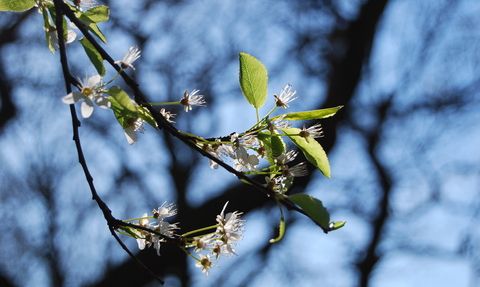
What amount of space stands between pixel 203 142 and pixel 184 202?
212 centimetres

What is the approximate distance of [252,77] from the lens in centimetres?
58

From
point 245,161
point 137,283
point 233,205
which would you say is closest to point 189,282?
point 137,283

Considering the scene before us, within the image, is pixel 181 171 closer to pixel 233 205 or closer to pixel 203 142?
pixel 233 205

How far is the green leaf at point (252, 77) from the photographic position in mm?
577

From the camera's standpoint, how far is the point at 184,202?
2.62m

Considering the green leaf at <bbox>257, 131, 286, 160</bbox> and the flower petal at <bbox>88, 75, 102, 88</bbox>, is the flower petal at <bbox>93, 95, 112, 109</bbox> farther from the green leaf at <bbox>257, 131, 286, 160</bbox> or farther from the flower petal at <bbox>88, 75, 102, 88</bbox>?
the green leaf at <bbox>257, 131, 286, 160</bbox>

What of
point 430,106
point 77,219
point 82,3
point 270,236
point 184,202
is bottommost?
point 270,236

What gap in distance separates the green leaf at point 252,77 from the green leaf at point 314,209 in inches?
9.2

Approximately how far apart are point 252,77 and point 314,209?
0.93ft

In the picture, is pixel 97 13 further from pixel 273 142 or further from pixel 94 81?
pixel 273 142

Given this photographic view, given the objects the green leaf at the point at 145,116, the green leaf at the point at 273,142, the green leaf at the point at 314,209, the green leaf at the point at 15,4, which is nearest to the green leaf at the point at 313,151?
the green leaf at the point at 273,142

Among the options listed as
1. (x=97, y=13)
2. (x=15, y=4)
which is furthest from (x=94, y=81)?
(x=15, y=4)

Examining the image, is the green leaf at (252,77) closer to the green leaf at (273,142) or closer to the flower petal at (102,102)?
the green leaf at (273,142)

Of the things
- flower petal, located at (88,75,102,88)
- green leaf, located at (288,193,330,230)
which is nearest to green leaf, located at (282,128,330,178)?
green leaf, located at (288,193,330,230)
